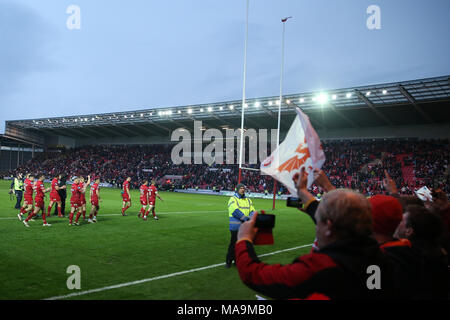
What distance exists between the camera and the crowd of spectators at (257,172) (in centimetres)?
3203

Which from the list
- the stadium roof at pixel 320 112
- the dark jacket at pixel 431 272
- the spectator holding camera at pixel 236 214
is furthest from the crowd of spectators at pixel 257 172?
the dark jacket at pixel 431 272

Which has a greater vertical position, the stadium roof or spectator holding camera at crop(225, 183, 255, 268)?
the stadium roof

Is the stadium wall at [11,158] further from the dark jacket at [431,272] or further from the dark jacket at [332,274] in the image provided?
the dark jacket at [431,272]

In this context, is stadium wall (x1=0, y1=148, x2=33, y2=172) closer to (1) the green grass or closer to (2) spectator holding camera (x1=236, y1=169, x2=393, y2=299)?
(1) the green grass

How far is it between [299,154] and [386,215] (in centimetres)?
128

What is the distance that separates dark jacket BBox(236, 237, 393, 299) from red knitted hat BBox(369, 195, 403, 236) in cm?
66

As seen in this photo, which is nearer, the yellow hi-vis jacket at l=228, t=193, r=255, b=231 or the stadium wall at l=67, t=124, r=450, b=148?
the yellow hi-vis jacket at l=228, t=193, r=255, b=231

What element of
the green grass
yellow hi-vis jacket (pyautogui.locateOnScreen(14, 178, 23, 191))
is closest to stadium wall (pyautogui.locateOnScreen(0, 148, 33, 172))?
yellow hi-vis jacket (pyautogui.locateOnScreen(14, 178, 23, 191))

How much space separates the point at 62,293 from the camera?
519 centimetres

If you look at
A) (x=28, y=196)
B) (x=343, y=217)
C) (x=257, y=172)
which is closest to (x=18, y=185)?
(x=28, y=196)

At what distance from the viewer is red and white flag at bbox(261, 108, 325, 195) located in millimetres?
3299

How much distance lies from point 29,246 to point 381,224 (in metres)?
9.11
